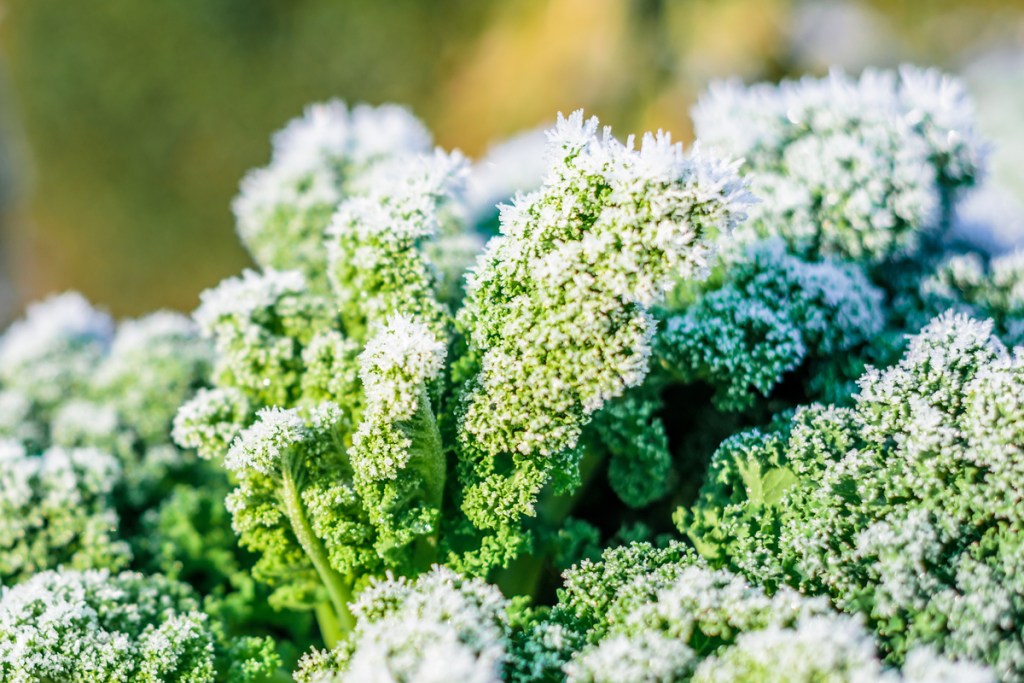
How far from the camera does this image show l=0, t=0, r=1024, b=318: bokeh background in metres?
3.23

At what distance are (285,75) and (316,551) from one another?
319cm

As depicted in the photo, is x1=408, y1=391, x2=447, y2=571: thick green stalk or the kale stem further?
the kale stem

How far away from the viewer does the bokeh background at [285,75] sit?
3.23 metres

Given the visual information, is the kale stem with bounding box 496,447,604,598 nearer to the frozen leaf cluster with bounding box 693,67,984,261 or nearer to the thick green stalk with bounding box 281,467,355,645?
the thick green stalk with bounding box 281,467,355,645

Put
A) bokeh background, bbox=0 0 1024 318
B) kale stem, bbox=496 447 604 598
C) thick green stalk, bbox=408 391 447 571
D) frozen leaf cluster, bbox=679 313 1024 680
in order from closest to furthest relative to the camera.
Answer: frozen leaf cluster, bbox=679 313 1024 680
thick green stalk, bbox=408 391 447 571
kale stem, bbox=496 447 604 598
bokeh background, bbox=0 0 1024 318

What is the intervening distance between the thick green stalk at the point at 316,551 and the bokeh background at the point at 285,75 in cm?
234

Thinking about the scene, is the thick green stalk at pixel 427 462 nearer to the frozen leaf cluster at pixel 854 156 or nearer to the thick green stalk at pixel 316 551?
the thick green stalk at pixel 316 551

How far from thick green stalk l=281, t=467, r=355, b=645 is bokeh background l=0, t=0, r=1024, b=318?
2335mm

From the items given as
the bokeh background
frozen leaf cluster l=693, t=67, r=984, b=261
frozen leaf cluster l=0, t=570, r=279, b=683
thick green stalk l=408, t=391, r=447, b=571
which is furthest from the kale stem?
the bokeh background

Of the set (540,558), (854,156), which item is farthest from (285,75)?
(540,558)

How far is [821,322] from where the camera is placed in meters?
1.18

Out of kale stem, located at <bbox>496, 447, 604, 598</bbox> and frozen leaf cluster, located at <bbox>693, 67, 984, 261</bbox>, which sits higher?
frozen leaf cluster, located at <bbox>693, 67, 984, 261</bbox>

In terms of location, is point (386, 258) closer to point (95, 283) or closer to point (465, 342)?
point (465, 342)

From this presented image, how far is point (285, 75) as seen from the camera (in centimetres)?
379
